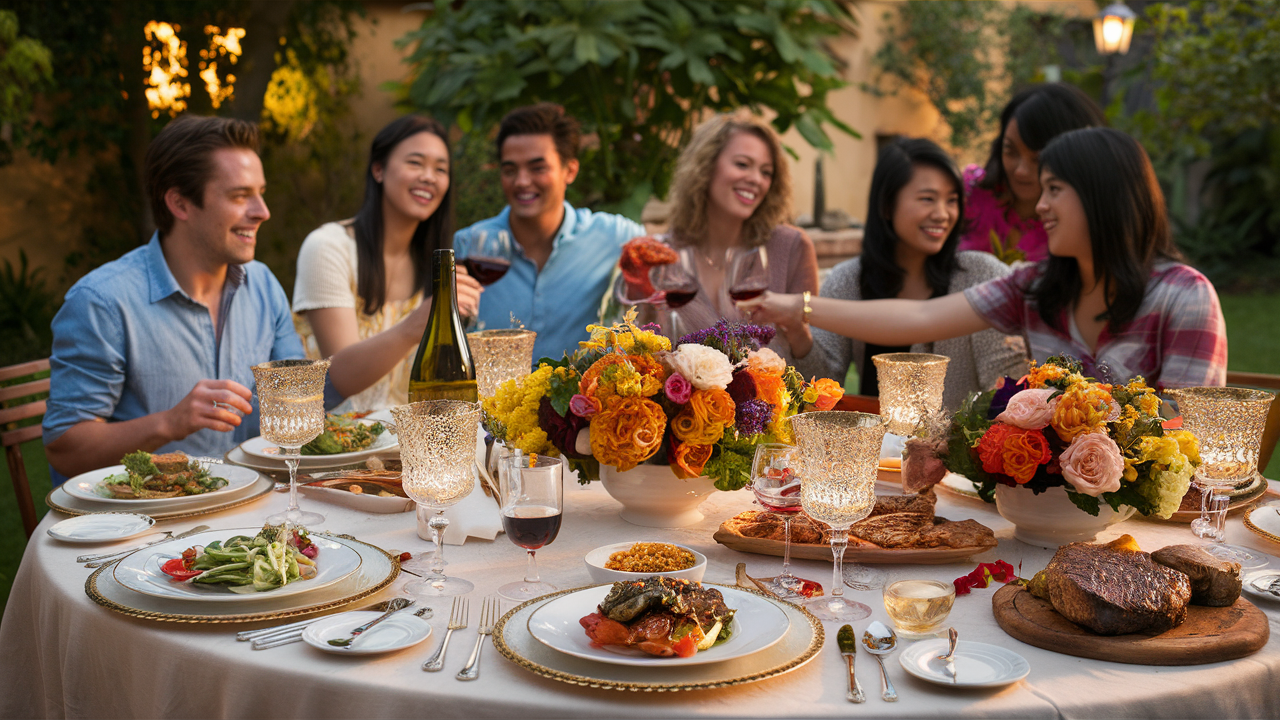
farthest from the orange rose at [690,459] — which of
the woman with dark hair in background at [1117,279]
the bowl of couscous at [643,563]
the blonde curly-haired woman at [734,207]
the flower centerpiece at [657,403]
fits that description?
the blonde curly-haired woman at [734,207]

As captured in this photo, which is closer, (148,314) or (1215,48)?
(148,314)

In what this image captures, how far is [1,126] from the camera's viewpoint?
760 centimetres

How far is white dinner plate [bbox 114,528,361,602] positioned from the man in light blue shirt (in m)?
2.07

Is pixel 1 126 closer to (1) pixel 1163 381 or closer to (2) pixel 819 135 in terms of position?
(2) pixel 819 135

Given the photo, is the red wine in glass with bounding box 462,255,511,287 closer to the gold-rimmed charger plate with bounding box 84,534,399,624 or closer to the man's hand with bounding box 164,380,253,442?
the man's hand with bounding box 164,380,253,442

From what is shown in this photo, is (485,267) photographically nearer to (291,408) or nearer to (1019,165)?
(291,408)

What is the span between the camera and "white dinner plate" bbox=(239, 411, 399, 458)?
2.32m

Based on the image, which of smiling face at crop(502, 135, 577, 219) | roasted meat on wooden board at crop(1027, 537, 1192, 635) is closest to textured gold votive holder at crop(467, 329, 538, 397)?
roasted meat on wooden board at crop(1027, 537, 1192, 635)

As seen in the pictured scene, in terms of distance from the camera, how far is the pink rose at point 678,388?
5.96 feet

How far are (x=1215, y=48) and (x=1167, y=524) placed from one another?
6.56m

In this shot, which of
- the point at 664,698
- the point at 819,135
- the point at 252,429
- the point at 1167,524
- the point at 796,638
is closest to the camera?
the point at 664,698

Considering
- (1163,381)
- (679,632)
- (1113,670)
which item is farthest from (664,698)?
(1163,381)

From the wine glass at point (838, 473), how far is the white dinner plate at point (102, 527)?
1258mm

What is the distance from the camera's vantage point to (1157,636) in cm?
139
